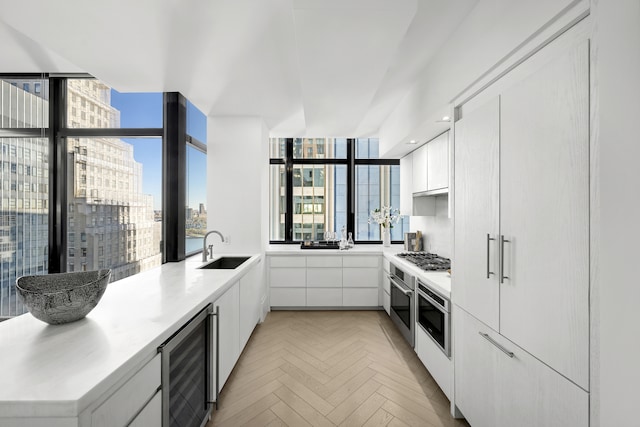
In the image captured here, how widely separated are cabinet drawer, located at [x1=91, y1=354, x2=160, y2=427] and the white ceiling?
6.03 feet

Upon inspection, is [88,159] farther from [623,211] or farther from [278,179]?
[623,211]

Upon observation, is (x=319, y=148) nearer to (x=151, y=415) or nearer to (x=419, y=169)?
(x=419, y=169)

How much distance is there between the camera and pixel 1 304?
2.86m

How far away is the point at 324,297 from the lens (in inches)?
148

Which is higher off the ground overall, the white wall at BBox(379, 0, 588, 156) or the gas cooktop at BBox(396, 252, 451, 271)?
the white wall at BBox(379, 0, 588, 156)

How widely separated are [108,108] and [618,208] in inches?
159

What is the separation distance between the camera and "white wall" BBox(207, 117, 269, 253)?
3344 millimetres

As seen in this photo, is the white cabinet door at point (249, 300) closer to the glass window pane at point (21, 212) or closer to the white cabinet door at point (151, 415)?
the white cabinet door at point (151, 415)

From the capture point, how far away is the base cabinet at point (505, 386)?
1.04 metres

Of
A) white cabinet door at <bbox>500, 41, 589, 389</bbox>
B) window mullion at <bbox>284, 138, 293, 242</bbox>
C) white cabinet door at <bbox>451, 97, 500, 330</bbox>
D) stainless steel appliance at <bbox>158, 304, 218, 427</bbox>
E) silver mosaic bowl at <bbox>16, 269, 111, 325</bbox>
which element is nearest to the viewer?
white cabinet door at <bbox>500, 41, 589, 389</bbox>

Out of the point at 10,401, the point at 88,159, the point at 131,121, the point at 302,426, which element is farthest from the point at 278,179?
the point at 10,401

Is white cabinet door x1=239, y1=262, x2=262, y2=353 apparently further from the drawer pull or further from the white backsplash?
the white backsplash

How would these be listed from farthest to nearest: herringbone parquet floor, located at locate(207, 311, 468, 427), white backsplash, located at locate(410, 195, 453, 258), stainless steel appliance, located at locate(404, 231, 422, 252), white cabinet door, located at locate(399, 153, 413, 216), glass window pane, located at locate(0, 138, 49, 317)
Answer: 1. stainless steel appliance, located at locate(404, 231, 422, 252)
2. white cabinet door, located at locate(399, 153, 413, 216)
3. white backsplash, located at locate(410, 195, 453, 258)
4. glass window pane, located at locate(0, 138, 49, 317)
5. herringbone parquet floor, located at locate(207, 311, 468, 427)

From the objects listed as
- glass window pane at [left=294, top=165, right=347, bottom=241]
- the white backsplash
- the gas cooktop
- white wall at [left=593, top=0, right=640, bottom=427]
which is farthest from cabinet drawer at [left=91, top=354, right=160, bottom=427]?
glass window pane at [left=294, top=165, right=347, bottom=241]
